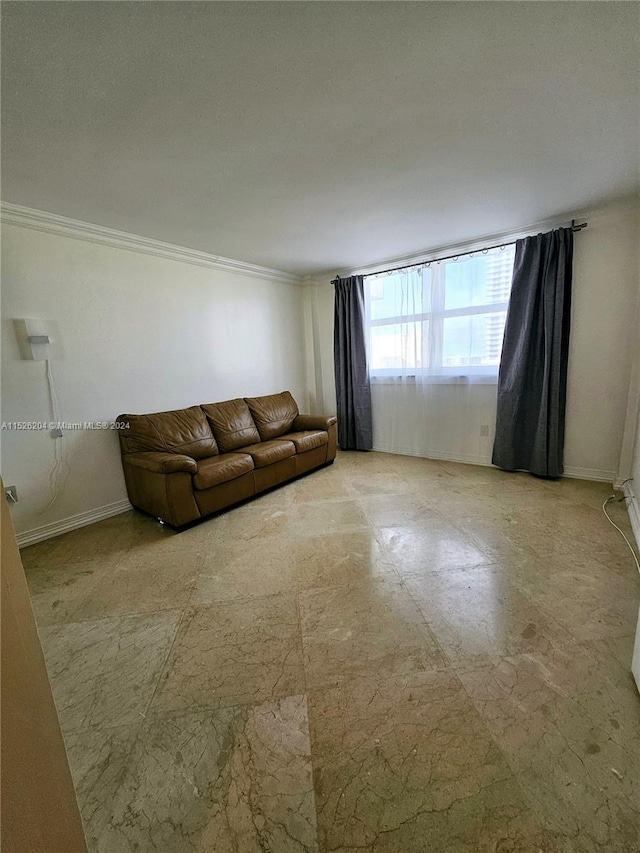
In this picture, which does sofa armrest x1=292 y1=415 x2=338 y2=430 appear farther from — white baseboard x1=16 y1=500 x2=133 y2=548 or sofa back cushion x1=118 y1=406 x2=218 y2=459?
white baseboard x1=16 y1=500 x2=133 y2=548

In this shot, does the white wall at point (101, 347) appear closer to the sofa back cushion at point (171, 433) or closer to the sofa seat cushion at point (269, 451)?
the sofa back cushion at point (171, 433)

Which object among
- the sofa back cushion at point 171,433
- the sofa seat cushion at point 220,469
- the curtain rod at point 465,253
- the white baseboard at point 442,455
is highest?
the curtain rod at point 465,253

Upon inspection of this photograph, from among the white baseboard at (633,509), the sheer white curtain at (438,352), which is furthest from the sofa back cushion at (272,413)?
the white baseboard at (633,509)

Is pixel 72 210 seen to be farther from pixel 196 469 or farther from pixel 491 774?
pixel 491 774

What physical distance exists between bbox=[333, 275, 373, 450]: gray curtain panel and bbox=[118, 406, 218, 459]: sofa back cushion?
1936 mm

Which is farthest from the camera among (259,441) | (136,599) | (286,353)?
(286,353)

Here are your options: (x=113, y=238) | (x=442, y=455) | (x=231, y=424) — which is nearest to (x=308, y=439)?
(x=231, y=424)

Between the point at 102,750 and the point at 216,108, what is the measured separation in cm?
258

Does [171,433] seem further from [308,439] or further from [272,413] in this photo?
[308,439]

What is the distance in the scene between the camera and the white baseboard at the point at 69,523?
8.39 ft

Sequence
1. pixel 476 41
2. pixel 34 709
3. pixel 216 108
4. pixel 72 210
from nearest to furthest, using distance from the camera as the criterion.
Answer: pixel 34 709 < pixel 476 41 < pixel 216 108 < pixel 72 210

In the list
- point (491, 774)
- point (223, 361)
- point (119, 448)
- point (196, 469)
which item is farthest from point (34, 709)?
point (223, 361)

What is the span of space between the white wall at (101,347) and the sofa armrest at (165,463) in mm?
502

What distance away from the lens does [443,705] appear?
1.25 metres
